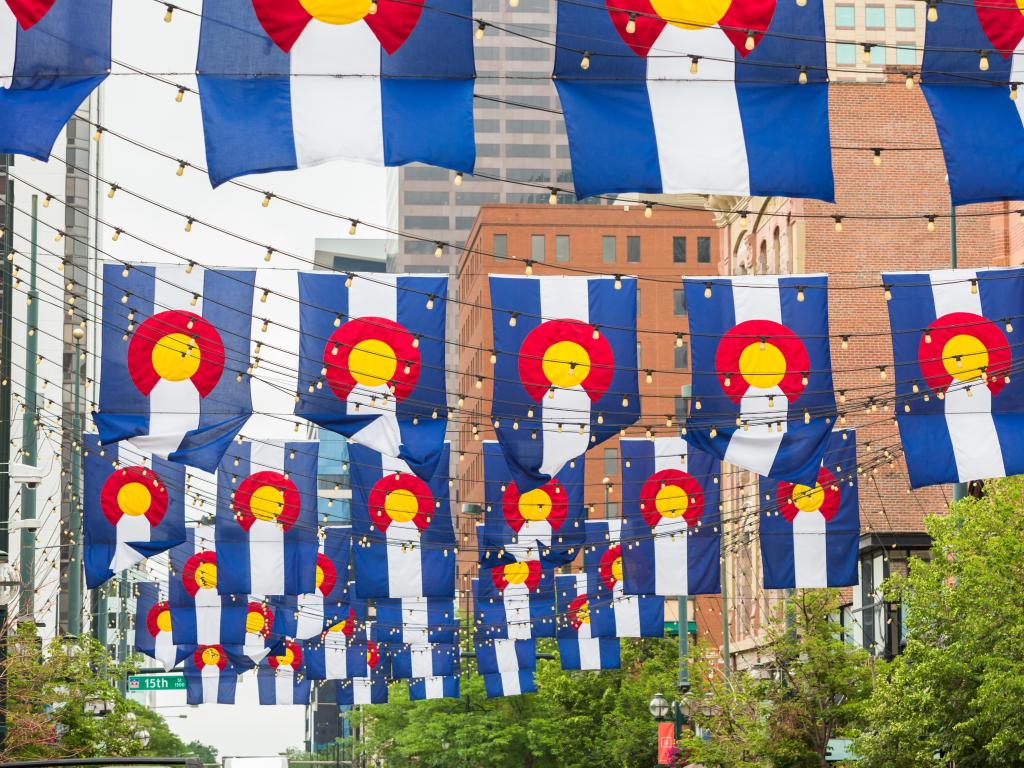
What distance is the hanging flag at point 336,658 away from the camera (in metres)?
51.5

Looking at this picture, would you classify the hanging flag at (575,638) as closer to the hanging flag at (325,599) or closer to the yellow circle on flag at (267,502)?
the hanging flag at (325,599)

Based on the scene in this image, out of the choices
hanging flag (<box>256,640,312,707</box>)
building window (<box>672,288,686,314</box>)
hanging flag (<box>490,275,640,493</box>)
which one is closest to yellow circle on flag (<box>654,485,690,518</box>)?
hanging flag (<box>490,275,640,493</box>)

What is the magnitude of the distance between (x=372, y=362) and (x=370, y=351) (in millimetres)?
178

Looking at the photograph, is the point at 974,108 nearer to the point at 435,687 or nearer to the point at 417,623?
the point at 417,623

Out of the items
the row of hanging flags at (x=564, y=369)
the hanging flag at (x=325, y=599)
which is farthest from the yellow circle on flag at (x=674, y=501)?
the hanging flag at (x=325, y=599)

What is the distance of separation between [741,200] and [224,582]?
34287 mm

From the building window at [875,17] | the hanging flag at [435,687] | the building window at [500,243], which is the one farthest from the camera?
the building window at [875,17]

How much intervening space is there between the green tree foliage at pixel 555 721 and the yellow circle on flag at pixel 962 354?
1276 inches

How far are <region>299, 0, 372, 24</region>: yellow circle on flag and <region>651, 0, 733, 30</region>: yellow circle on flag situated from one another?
2.39 metres

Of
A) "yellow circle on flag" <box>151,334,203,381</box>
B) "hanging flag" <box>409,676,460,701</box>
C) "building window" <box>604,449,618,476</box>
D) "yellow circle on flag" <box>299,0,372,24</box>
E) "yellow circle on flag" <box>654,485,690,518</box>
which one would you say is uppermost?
"building window" <box>604,449,618,476</box>

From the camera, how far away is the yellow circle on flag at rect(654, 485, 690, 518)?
32.7 m

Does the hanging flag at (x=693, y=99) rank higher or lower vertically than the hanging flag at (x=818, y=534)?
higher

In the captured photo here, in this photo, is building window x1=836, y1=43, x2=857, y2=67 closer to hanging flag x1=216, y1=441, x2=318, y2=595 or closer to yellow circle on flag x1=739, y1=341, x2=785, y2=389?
hanging flag x1=216, y1=441, x2=318, y2=595

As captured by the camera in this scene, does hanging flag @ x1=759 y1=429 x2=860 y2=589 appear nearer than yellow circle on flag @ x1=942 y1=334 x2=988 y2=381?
No
